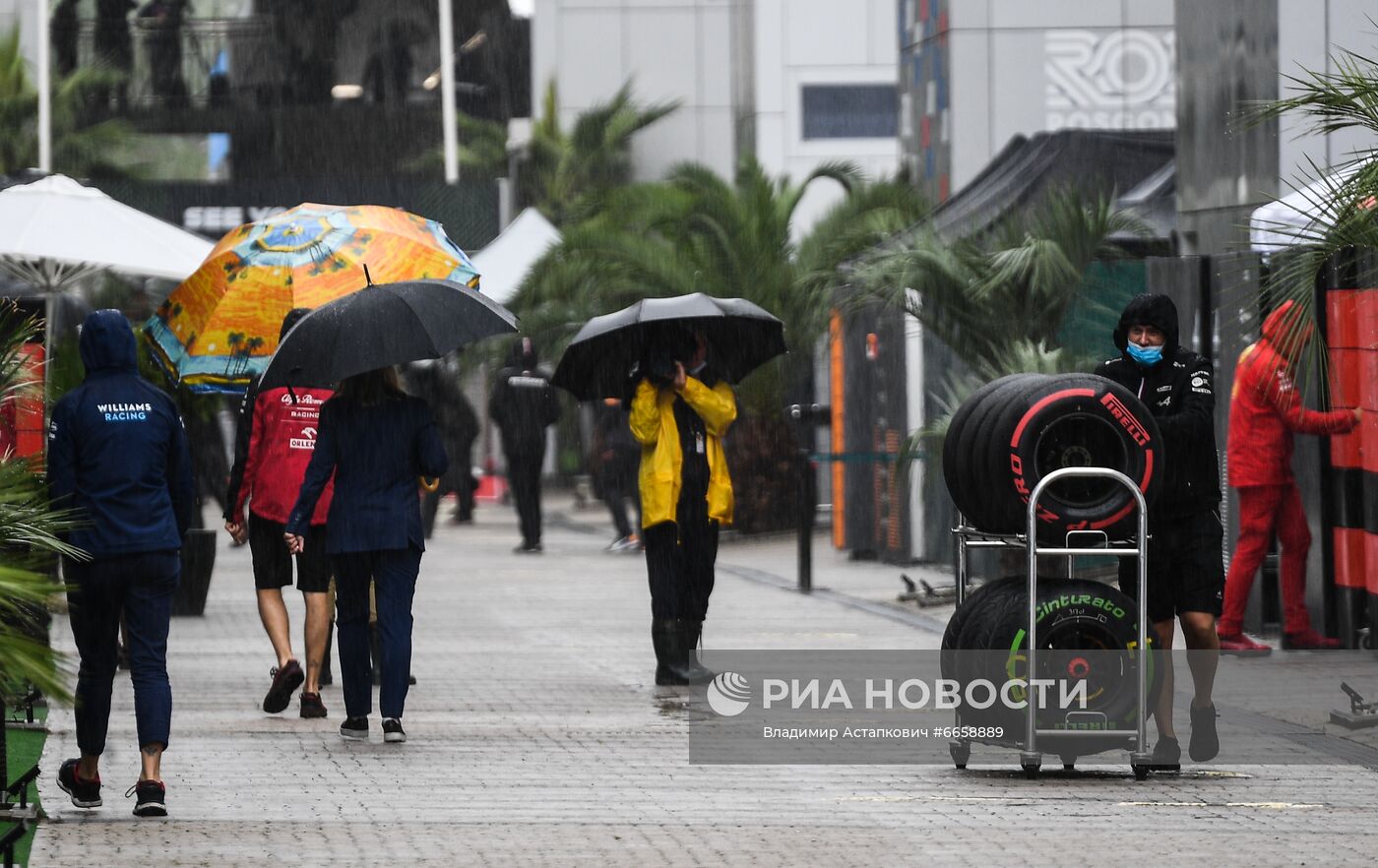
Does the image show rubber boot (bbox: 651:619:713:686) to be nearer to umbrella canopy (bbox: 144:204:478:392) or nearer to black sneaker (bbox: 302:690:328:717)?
black sneaker (bbox: 302:690:328:717)

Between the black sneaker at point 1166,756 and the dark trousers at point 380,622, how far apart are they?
10.0ft

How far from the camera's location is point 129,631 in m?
7.95

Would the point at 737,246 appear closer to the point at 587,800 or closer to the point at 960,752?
the point at 960,752

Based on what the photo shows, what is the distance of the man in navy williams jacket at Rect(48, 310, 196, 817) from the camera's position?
7.83 metres

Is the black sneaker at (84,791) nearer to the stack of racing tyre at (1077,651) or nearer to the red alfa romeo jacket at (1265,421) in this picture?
the stack of racing tyre at (1077,651)

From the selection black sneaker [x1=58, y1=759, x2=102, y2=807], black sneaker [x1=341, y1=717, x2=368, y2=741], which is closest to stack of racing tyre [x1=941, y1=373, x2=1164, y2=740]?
black sneaker [x1=341, y1=717, x2=368, y2=741]

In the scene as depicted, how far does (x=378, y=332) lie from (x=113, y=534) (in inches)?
74.3

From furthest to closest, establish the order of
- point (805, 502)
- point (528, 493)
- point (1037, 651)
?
point (528, 493)
point (805, 502)
point (1037, 651)

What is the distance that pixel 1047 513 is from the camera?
827cm

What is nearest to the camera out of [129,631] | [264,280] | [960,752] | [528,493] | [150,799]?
[150,799]

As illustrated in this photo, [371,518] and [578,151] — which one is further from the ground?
[578,151]

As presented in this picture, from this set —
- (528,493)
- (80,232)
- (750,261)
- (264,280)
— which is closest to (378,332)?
(264,280)

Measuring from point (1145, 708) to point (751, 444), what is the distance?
46.1 feet

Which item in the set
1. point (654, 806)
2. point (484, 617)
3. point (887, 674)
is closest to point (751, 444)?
point (484, 617)
